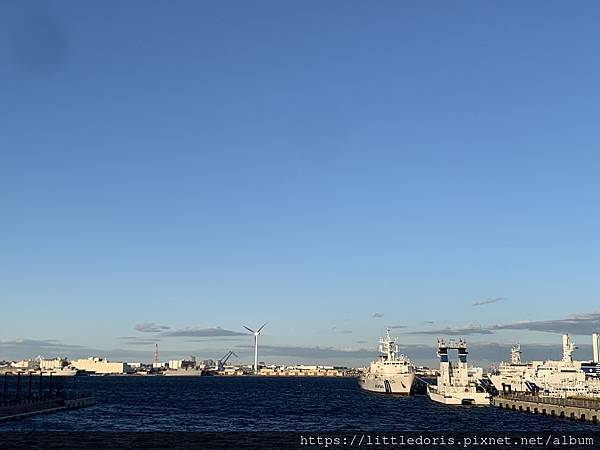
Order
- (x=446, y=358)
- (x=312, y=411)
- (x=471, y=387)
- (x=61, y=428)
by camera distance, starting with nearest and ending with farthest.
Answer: (x=61, y=428) < (x=312, y=411) < (x=471, y=387) < (x=446, y=358)

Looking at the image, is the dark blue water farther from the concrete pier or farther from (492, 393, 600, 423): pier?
(492, 393, 600, 423): pier

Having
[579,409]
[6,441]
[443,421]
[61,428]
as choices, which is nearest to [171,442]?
[6,441]

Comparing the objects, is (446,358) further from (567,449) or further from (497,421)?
(567,449)

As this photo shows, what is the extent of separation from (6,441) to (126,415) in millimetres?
46810

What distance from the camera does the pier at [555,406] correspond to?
110 meters

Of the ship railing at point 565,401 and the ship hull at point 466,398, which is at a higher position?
the ship railing at point 565,401

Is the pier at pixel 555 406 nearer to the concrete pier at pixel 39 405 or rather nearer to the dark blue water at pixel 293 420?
the dark blue water at pixel 293 420

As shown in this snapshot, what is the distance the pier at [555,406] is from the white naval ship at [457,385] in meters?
4.70

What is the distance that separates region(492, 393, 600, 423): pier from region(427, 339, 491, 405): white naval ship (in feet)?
15.4

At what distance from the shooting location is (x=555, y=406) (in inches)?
4847

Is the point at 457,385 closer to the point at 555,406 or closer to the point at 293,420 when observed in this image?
the point at 555,406

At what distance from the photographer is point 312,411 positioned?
454 feet

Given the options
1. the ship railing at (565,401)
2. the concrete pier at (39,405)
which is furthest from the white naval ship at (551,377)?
the concrete pier at (39,405)

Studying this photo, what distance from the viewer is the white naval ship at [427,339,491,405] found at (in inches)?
6107
